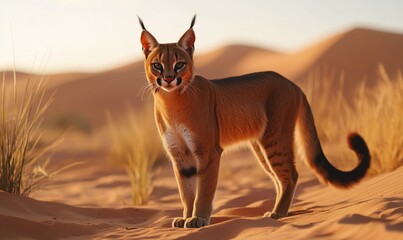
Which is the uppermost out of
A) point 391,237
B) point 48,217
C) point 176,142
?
point 176,142

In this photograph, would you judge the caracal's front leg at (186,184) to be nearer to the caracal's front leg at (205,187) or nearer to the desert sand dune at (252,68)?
the caracal's front leg at (205,187)

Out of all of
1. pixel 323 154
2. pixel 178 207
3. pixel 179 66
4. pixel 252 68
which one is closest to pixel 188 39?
pixel 179 66

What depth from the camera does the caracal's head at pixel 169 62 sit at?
15.2 ft

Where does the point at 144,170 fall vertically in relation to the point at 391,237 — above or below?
above

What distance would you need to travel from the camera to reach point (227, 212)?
5.94 m

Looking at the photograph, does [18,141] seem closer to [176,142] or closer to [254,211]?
[176,142]

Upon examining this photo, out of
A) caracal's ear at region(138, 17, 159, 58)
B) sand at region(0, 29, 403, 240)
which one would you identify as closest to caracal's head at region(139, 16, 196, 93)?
caracal's ear at region(138, 17, 159, 58)

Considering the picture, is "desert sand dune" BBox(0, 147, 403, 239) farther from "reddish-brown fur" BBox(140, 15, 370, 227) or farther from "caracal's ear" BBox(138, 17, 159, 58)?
"caracal's ear" BBox(138, 17, 159, 58)

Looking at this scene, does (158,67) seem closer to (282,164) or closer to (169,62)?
(169,62)

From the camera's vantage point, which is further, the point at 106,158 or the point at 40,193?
the point at 106,158

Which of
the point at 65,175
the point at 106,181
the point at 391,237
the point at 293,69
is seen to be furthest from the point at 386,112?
the point at 293,69

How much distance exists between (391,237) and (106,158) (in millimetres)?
9077

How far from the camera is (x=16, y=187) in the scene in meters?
5.81

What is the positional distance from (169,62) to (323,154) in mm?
1705
